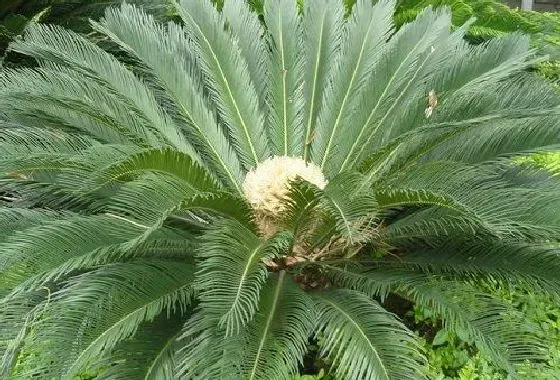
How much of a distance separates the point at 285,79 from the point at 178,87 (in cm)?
55

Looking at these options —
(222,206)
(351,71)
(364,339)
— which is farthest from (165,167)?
(351,71)

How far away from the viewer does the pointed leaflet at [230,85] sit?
340cm

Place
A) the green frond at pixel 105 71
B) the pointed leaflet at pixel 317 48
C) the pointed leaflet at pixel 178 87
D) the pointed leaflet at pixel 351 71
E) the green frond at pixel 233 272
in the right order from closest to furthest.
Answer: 1. the green frond at pixel 233 272
2. the green frond at pixel 105 71
3. the pointed leaflet at pixel 178 87
4. the pointed leaflet at pixel 351 71
5. the pointed leaflet at pixel 317 48

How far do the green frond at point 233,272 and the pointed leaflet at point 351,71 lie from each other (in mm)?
1006

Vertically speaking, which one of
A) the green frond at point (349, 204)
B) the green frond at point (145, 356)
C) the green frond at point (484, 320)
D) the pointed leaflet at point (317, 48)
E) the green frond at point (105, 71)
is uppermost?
the pointed leaflet at point (317, 48)

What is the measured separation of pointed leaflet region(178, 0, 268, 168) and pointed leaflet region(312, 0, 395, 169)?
291 mm

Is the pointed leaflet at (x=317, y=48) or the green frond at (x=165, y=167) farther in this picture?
the pointed leaflet at (x=317, y=48)

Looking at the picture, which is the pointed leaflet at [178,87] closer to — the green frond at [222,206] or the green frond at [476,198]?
the green frond at [222,206]

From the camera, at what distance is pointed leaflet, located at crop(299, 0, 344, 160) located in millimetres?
3580

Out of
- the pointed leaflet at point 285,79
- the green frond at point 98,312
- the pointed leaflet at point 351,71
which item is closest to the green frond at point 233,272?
the green frond at point 98,312

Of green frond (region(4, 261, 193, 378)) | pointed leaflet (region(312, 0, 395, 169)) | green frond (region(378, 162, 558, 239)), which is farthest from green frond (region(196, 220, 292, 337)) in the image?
pointed leaflet (region(312, 0, 395, 169))

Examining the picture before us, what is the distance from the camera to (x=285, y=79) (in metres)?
3.53

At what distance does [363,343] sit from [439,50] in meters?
1.64

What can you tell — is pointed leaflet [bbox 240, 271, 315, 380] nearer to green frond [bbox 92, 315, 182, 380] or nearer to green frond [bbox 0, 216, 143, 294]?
green frond [bbox 92, 315, 182, 380]
